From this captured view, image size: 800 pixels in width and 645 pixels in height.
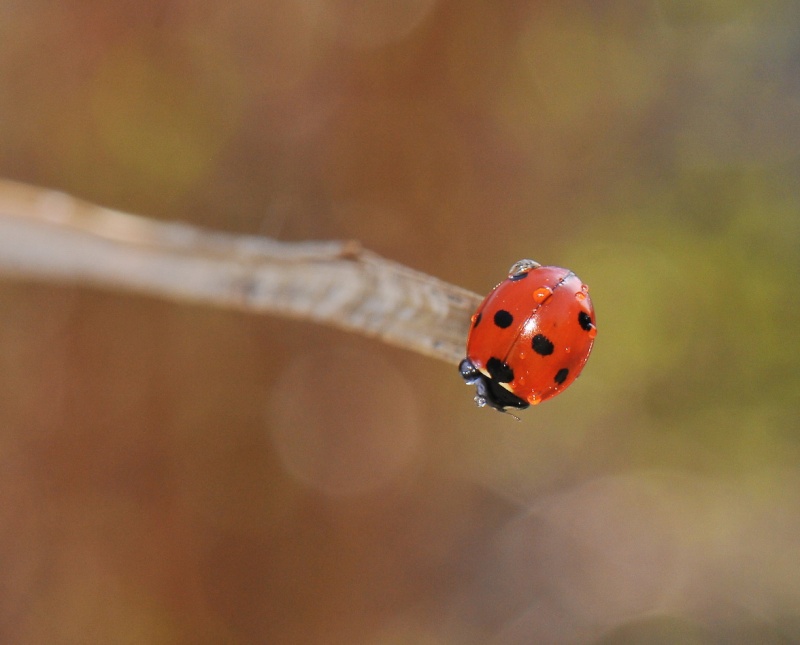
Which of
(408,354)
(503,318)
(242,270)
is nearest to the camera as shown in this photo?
(242,270)

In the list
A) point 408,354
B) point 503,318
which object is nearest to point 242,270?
point 503,318

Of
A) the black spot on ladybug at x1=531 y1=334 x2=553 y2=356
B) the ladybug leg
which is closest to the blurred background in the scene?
the ladybug leg

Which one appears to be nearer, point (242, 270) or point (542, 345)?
point (242, 270)

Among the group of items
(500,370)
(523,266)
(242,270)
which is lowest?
(242,270)

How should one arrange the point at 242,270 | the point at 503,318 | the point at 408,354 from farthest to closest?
the point at 408,354
the point at 503,318
the point at 242,270

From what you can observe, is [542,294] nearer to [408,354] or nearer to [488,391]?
[488,391]

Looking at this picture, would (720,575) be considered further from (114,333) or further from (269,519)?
(114,333)

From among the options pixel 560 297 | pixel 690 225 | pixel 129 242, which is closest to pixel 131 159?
pixel 560 297
